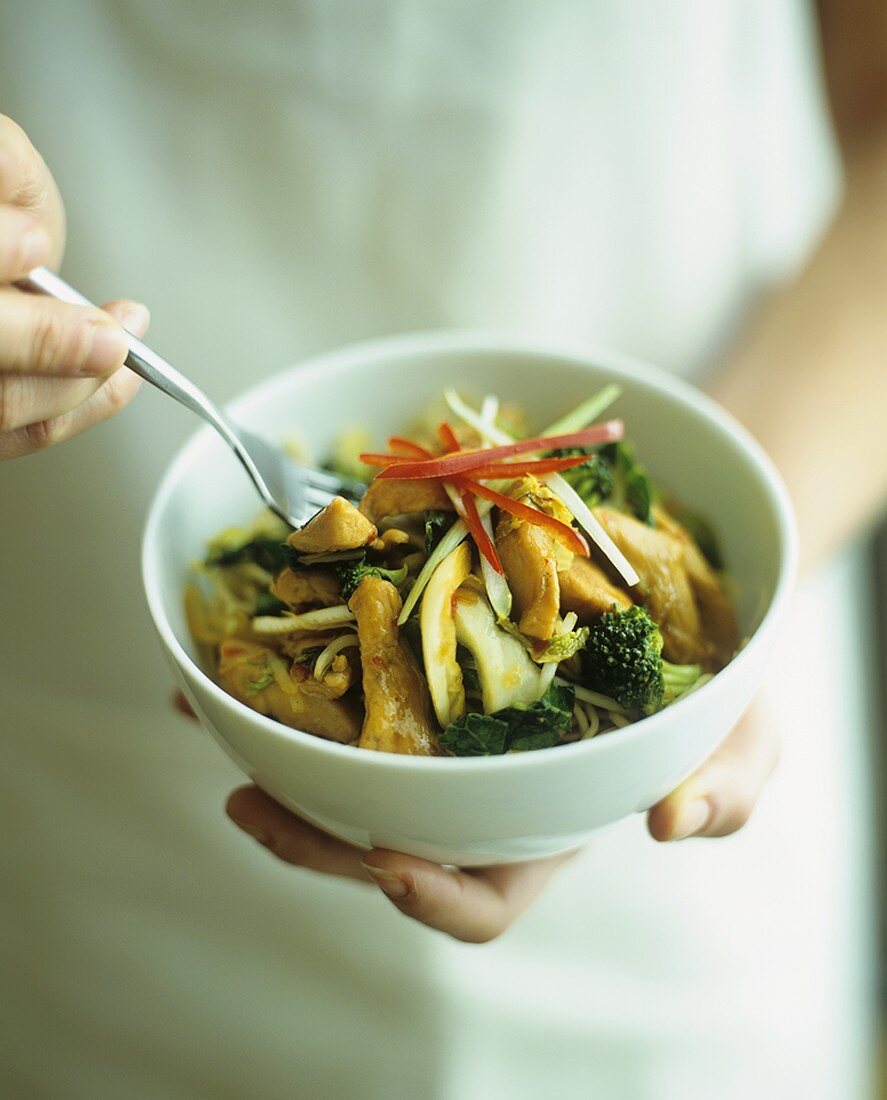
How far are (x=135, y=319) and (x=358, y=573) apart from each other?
445 millimetres

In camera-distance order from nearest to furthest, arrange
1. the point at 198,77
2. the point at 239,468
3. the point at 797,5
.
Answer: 1. the point at 239,468
2. the point at 198,77
3. the point at 797,5

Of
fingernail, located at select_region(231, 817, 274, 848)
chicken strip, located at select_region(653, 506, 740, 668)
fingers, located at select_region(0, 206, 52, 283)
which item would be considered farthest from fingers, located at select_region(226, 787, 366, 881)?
fingers, located at select_region(0, 206, 52, 283)

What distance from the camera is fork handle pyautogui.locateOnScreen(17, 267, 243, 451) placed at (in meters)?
1.19

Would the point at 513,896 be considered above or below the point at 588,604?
below

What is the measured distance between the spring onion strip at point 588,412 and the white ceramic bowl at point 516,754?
0.14 ft

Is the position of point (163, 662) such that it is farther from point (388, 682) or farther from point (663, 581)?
point (663, 581)

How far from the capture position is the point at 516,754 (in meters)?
1.17

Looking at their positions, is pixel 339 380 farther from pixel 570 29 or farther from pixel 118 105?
pixel 570 29

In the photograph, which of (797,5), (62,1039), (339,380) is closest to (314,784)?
(339,380)

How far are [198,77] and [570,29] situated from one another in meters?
0.75

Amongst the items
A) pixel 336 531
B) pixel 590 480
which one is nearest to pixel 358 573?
pixel 336 531

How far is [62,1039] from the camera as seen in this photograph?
234 cm

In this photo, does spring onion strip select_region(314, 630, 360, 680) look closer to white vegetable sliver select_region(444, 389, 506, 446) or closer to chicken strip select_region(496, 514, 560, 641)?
chicken strip select_region(496, 514, 560, 641)

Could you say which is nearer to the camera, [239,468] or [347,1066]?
[239,468]
